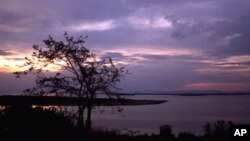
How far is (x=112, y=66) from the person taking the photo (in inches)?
1079

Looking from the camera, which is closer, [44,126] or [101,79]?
[44,126]

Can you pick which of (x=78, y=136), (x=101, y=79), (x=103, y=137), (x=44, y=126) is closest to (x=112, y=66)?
(x=101, y=79)

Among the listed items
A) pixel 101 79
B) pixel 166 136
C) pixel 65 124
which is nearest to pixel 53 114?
pixel 65 124

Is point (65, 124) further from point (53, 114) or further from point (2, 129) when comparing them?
point (2, 129)

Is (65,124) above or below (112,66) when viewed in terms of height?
below

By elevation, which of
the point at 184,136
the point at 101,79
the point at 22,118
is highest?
the point at 101,79

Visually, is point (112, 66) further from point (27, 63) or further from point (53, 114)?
point (53, 114)

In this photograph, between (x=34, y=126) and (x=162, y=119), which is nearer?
(x=34, y=126)

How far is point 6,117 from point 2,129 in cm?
58

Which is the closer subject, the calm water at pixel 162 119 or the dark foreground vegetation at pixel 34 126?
the dark foreground vegetation at pixel 34 126

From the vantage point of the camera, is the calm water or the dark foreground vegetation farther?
the calm water

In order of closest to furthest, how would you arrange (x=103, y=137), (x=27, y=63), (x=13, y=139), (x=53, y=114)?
1. (x=13, y=139)
2. (x=53, y=114)
3. (x=103, y=137)
4. (x=27, y=63)

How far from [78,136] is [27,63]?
34.7 feet

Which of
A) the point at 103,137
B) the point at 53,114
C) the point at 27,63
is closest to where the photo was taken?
the point at 53,114
